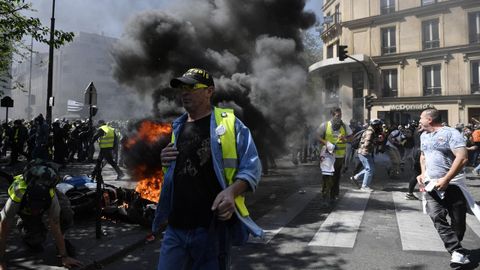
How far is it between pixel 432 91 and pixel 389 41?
15.9 feet

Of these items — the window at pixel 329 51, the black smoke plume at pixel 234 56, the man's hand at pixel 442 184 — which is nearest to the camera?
the man's hand at pixel 442 184

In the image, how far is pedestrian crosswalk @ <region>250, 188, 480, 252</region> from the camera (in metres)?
4.42

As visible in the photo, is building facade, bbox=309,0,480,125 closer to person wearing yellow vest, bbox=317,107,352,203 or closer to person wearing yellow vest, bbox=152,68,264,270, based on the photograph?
person wearing yellow vest, bbox=317,107,352,203

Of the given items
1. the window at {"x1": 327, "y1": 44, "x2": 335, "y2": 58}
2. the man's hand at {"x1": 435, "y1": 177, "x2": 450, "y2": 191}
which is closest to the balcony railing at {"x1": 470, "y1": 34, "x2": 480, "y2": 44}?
the window at {"x1": 327, "y1": 44, "x2": 335, "y2": 58}

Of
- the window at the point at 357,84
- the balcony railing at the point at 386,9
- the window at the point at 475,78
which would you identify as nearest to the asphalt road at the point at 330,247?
the balcony railing at the point at 386,9

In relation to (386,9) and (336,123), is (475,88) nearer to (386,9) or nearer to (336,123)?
(386,9)

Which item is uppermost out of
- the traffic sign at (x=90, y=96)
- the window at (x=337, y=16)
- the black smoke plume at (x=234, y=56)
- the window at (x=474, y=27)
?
the window at (x=337, y=16)

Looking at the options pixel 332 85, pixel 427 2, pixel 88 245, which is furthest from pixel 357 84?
pixel 88 245

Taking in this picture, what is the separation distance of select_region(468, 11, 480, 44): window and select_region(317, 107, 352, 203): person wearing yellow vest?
14.9 meters

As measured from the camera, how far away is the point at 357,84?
29.7 meters

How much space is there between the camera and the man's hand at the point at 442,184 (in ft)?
11.8

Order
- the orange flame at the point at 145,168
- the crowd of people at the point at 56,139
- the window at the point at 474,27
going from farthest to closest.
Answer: the window at the point at 474,27 → the crowd of people at the point at 56,139 → the orange flame at the point at 145,168

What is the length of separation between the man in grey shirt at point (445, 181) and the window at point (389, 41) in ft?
84.8

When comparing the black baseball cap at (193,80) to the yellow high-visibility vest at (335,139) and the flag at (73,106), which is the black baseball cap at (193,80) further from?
the flag at (73,106)
